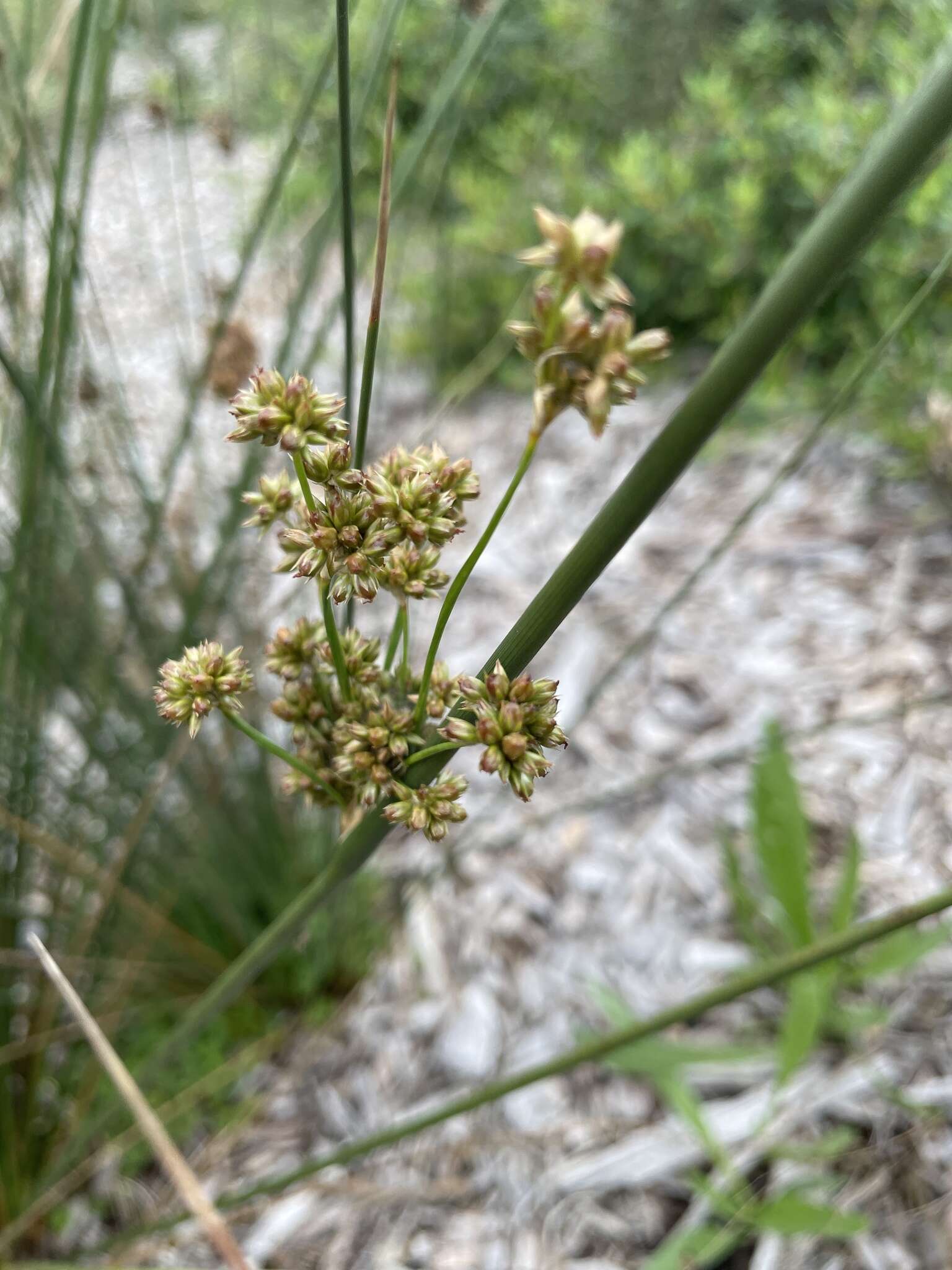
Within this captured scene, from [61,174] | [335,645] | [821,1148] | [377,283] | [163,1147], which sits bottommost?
[821,1148]

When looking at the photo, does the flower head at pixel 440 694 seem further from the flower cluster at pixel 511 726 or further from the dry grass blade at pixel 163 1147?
the dry grass blade at pixel 163 1147

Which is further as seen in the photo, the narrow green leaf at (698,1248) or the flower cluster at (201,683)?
the narrow green leaf at (698,1248)

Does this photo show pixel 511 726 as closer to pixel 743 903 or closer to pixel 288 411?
pixel 288 411

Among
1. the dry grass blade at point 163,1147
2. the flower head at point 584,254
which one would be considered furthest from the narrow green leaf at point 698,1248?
the flower head at point 584,254

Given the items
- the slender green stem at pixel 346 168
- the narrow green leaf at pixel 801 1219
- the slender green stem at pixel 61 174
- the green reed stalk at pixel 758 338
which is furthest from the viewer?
the narrow green leaf at pixel 801 1219

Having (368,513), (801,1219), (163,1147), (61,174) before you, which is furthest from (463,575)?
(801,1219)

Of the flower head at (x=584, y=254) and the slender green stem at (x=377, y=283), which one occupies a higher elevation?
the slender green stem at (x=377, y=283)
